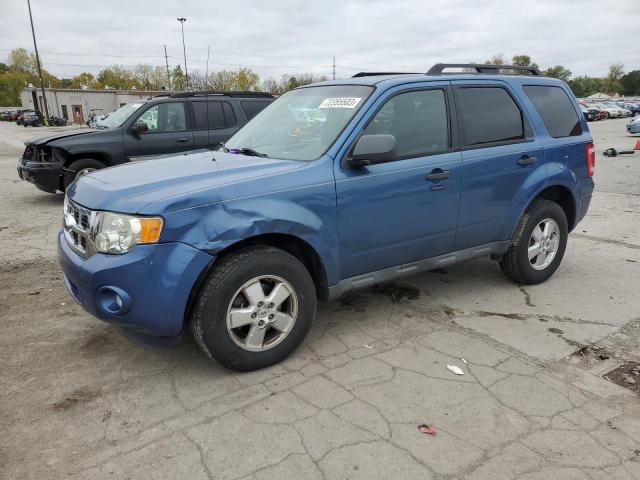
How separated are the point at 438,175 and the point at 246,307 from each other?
1756mm

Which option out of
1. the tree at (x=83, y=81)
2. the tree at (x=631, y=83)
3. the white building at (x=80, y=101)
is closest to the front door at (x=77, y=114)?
the white building at (x=80, y=101)

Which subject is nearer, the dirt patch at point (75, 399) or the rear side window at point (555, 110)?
the dirt patch at point (75, 399)

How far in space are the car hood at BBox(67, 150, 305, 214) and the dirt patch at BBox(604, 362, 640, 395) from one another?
2.47 metres

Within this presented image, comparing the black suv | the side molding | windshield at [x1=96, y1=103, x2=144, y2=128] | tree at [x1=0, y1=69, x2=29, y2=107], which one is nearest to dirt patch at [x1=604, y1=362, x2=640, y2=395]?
the side molding

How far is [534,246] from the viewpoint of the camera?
4.68m

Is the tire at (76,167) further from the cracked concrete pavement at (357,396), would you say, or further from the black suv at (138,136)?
the cracked concrete pavement at (357,396)

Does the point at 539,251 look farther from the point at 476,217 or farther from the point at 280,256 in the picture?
the point at 280,256

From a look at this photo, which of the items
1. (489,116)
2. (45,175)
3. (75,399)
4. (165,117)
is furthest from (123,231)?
(45,175)

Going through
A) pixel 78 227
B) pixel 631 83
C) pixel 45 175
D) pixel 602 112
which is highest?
pixel 631 83

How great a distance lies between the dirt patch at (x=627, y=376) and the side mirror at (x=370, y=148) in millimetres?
2059

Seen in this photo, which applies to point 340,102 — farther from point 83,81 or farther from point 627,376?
point 83,81

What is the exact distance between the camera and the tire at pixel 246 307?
297 centimetres

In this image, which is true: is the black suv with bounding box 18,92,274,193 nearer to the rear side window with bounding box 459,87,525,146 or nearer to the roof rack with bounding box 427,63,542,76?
the roof rack with bounding box 427,63,542,76

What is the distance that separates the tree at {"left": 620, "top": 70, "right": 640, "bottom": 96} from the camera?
113338mm
